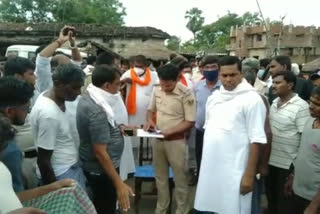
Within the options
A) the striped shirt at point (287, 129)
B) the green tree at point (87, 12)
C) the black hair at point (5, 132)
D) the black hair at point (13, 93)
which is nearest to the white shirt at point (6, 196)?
the black hair at point (5, 132)

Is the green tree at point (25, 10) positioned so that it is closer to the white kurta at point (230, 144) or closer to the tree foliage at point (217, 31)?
the tree foliage at point (217, 31)

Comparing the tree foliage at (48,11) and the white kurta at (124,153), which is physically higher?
the tree foliage at (48,11)

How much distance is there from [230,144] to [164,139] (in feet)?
4.10

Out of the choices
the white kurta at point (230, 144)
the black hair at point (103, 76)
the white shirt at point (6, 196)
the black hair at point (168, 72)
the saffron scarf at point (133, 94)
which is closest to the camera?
the white shirt at point (6, 196)

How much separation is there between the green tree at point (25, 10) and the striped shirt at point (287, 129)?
144 ft

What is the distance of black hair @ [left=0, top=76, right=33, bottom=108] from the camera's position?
2703 millimetres

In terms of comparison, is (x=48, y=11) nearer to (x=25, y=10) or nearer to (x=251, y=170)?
(x=25, y=10)

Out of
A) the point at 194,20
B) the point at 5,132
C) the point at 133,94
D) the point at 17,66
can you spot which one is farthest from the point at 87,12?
the point at 5,132

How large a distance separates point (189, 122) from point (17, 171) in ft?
8.85

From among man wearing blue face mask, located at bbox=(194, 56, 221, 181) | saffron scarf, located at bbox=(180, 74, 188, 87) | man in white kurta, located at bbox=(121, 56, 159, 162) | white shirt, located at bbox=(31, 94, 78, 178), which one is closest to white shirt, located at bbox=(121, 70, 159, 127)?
man in white kurta, located at bbox=(121, 56, 159, 162)

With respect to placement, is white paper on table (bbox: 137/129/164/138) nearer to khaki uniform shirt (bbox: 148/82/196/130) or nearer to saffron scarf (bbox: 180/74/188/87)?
khaki uniform shirt (bbox: 148/82/196/130)

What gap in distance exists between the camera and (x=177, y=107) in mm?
5059

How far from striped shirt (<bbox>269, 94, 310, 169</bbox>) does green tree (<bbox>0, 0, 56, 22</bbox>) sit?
1726 inches

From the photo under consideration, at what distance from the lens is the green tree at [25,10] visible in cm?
4597
